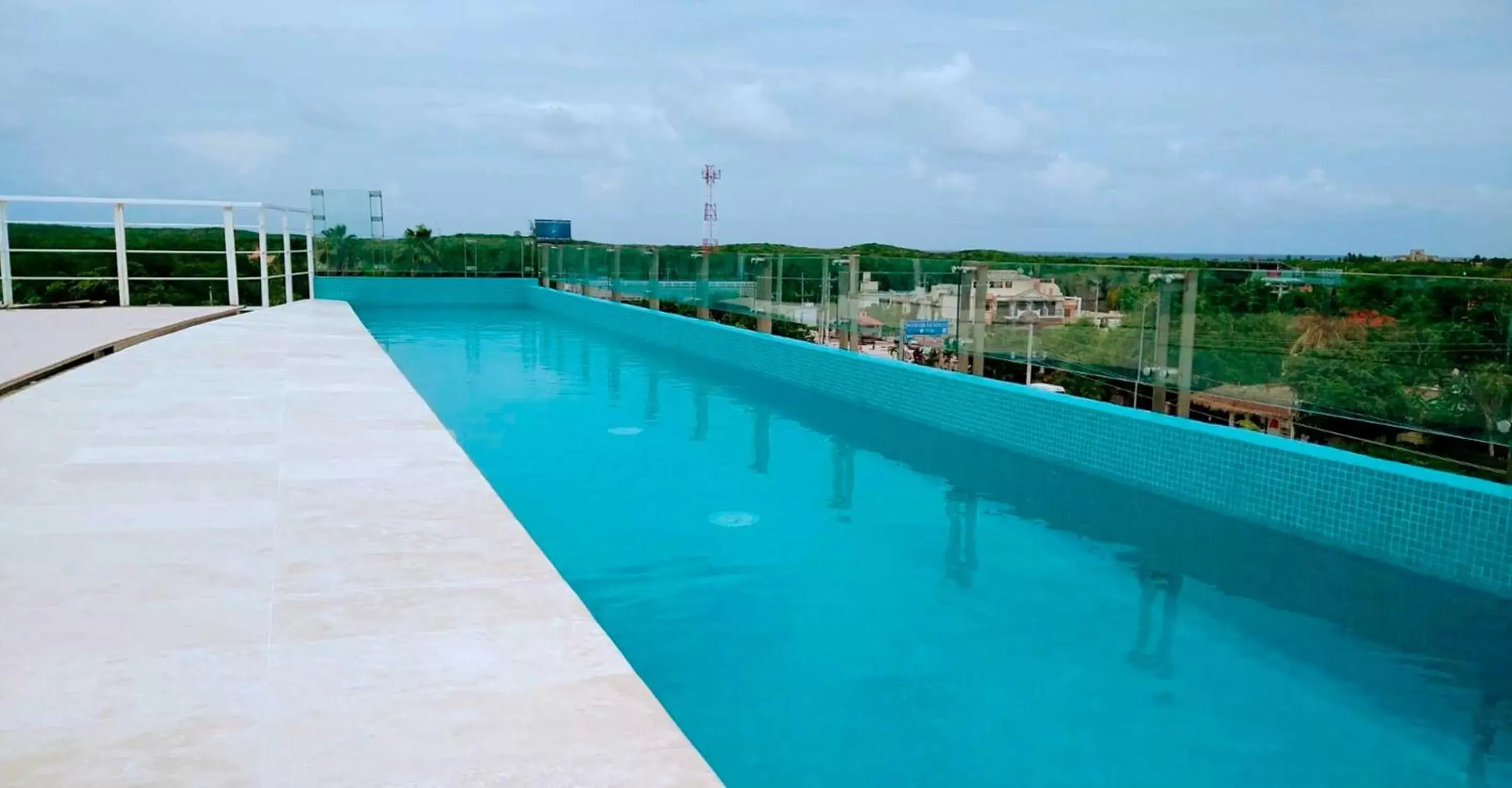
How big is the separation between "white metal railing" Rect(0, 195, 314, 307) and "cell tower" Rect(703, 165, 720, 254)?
4843cm

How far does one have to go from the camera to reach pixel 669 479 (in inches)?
228

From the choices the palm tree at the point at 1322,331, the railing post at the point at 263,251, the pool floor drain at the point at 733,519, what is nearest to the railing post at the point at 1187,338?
the palm tree at the point at 1322,331

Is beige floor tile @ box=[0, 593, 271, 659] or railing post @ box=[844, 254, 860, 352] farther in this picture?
railing post @ box=[844, 254, 860, 352]

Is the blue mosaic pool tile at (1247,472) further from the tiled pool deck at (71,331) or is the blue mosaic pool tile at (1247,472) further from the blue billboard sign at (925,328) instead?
the tiled pool deck at (71,331)

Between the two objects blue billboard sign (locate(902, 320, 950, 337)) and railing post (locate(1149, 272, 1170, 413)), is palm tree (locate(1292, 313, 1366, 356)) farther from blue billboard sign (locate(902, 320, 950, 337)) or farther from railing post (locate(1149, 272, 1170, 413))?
blue billboard sign (locate(902, 320, 950, 337))

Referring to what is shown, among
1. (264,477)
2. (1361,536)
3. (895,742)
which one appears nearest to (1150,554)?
(1361,536)

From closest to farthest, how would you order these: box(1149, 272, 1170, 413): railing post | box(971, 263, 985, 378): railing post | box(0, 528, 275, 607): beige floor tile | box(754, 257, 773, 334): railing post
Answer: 1. box(0, 528, 275, 607): beige floor tile
2. box(1149, 272, 1170, 413): railing post
3. box(971, 263, 985, 378): railing post
4. box(754, 257, 773, 334): railing post

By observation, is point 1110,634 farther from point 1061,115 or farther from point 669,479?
point 1061,115

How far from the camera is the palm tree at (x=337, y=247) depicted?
20797 mm

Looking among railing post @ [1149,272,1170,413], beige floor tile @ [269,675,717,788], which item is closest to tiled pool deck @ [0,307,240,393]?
beige floor tile @ [269,675,717,788]

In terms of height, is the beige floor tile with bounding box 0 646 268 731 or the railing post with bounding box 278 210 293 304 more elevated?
the railing post with bounding box 278 210 293 304

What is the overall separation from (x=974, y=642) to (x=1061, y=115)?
52.0 m

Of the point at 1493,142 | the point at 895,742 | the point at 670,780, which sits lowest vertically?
the point at 895,742

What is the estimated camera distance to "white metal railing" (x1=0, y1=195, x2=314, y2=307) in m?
10.3
